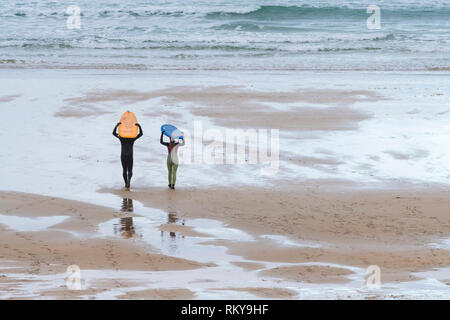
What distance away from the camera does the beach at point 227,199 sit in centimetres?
748

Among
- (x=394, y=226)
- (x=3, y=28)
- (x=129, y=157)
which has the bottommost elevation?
(x=394, y=226)

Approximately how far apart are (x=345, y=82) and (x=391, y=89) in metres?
2.10

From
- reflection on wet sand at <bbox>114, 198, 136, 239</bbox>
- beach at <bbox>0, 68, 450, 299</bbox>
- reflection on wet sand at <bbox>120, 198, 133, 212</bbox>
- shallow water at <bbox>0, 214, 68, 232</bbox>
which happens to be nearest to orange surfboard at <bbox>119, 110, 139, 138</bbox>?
beach at <bbox>0, 68, 450, 299</bbox>

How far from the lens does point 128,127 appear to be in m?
12.3

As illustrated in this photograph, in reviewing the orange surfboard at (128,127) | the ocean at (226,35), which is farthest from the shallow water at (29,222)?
the ocean at (226,35)

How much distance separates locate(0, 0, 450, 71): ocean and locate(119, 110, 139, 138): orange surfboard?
1759 centimetres

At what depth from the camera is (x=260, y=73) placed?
27703 mm

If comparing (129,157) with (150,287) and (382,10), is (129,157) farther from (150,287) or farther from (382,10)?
(382,10)

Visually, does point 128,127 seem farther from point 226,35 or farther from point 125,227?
point 226,35

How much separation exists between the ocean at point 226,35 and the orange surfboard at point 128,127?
17.6 m

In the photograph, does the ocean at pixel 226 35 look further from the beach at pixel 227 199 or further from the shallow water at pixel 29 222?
the shallow water at pixel 29 222

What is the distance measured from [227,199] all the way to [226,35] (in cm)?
3174

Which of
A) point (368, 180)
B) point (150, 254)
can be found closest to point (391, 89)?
point (368, 180)

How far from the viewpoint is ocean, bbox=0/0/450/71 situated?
3188cm
